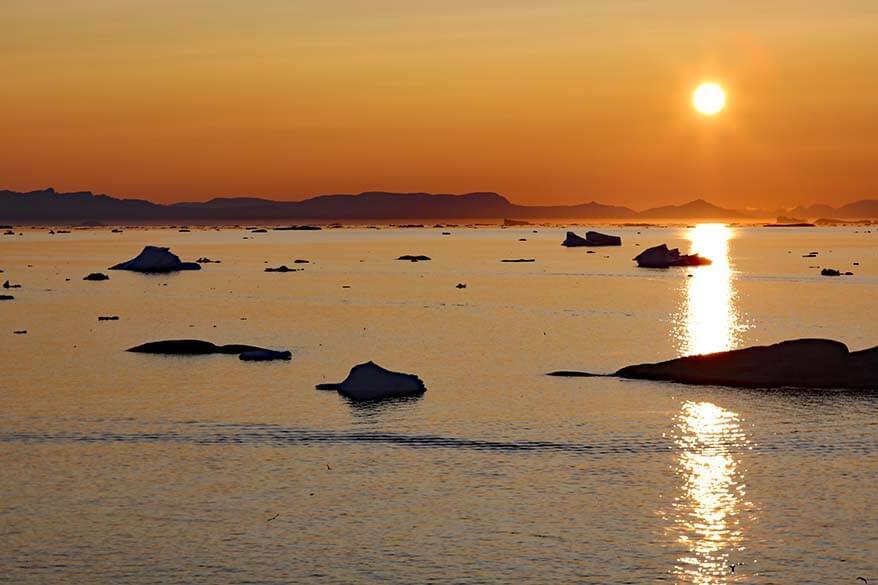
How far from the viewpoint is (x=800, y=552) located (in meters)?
19.1

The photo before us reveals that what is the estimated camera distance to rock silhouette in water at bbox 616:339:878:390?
117 feet

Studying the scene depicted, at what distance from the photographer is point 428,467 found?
25141mm

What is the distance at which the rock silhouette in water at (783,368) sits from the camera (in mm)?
35812

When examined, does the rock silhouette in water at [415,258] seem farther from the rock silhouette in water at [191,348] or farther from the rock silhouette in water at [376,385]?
the rock silhouette in water at [376,385]

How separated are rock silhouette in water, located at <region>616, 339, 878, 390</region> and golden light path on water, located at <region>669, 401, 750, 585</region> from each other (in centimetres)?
463

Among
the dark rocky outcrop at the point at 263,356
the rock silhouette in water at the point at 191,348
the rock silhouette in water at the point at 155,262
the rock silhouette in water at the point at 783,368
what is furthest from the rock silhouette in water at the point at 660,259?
the rock silhouette in water at the point at 783,368

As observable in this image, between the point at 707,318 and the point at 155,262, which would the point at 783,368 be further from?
the point at 155,262

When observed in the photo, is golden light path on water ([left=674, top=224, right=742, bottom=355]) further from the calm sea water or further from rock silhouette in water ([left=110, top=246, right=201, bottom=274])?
rock silhouette in water ([left=110, top=246, right=201, bottom=274])

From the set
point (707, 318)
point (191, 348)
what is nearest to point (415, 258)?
point (707, 318)

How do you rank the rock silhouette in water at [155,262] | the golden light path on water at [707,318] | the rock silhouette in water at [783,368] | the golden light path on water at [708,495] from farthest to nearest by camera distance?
the rock silhouette in water at [155,262], the golden light path on water at [707,318], the rock silhouette in water at [783,368], the golden light path on water at [708,495]

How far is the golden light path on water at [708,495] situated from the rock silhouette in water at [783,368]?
463 cm

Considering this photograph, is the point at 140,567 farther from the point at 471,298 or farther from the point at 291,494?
the point at 471,298

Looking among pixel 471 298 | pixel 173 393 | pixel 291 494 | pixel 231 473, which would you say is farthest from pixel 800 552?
pixel 471 298

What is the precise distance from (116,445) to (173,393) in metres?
7.67
